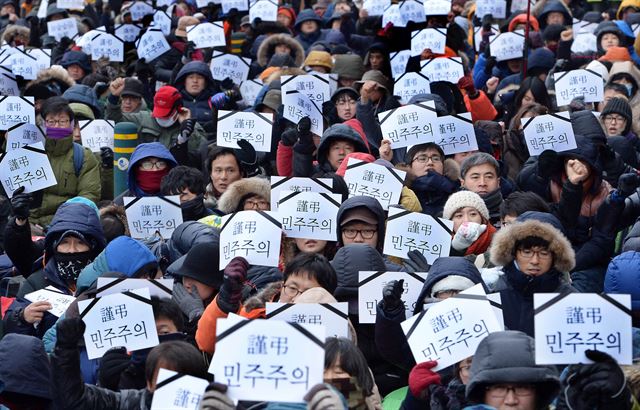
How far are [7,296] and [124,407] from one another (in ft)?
9.93

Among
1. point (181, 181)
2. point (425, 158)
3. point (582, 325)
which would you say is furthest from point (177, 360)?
point (425, 158)

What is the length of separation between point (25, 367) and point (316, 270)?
1.69 m

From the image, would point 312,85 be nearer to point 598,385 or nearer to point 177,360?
point 177,360

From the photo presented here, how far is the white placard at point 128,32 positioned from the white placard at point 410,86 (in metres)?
5.78

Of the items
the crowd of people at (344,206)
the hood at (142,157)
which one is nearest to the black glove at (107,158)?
the crowd of people at (344,206)

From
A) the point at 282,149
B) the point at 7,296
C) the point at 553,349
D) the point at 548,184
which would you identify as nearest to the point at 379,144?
Result: the point at 282,149

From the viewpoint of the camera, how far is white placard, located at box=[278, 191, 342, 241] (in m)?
9.15

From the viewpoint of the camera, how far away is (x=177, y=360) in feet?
22.1

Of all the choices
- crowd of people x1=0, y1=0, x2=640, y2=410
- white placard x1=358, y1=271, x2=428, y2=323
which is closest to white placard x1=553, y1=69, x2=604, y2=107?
crowd of people x1=0, y1=0, x2=640, y2=410

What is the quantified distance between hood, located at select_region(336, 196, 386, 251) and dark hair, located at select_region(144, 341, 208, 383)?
8.01 ft

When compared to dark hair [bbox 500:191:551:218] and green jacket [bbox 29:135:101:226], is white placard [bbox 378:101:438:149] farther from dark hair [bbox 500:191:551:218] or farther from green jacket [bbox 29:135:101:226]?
green jacket [bbox 29:135:101:226]

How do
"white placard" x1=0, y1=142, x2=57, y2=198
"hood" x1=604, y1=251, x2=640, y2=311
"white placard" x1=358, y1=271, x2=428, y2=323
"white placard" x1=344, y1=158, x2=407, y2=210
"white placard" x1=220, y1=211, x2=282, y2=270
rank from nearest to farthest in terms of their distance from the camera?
"white placard" x1=358, y1=271, x2=428, y2=323
"white placard" x1=220, y1=211, x2=282, y2=270
"hood" x1=604, y1=251, x2=640, y2=311
"white placard" x1=344, y1=158, x2=407, y2=210
"white placard" x1=0, y1=142, x2=57, y2=198

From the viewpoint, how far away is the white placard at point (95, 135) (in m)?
13.0

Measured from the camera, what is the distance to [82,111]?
13.8 meters
